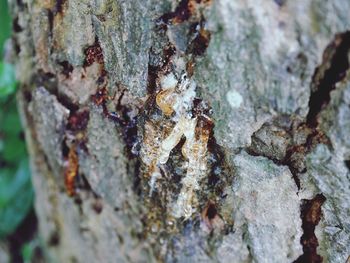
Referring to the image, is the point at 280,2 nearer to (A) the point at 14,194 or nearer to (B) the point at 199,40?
(B) the point at 199,40

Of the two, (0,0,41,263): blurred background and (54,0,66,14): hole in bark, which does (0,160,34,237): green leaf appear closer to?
(0,0,41,263): blurred background

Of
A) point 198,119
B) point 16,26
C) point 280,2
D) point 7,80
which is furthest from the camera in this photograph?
point 7,80

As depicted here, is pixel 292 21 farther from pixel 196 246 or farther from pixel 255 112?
pixel 196 246

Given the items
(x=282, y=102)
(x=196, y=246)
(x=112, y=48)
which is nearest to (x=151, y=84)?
(x=112, y=48)

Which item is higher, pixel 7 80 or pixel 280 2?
pixel 280 2

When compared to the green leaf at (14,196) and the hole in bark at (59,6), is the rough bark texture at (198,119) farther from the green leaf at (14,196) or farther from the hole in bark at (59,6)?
the green leaf at (14,196)

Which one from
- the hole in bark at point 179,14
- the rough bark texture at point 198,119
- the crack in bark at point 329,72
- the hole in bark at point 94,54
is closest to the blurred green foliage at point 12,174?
the rough bark texture at point 198,119

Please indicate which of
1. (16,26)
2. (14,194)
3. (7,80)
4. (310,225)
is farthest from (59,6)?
(14,194)

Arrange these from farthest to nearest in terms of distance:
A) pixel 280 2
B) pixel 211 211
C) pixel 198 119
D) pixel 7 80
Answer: pixel 7 80
pixel 211 211
pixel 198 119
pixel 280 2
